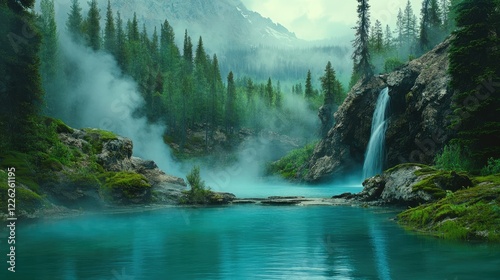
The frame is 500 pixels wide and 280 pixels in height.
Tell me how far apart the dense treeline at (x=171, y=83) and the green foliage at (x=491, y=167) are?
65624 mm

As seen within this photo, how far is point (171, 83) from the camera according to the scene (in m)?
118

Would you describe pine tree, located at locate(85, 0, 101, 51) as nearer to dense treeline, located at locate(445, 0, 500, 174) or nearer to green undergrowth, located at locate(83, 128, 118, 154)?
green undergrowth, located at locate(83, 128, 118, 154)

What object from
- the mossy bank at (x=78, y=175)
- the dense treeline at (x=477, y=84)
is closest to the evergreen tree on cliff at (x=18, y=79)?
the mossy bank at (x=78, y=175)

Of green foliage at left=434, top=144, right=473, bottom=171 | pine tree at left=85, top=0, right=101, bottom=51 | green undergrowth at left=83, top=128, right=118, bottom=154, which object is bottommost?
green foliage at left=434, top=144, right=473, bottom=171

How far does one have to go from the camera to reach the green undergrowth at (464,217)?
55.6 ft

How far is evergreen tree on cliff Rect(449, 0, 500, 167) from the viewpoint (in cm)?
2986

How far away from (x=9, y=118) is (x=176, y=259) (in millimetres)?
23014

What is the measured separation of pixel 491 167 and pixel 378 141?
31451 mm

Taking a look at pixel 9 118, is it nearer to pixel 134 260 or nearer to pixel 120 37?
pixel 134 260

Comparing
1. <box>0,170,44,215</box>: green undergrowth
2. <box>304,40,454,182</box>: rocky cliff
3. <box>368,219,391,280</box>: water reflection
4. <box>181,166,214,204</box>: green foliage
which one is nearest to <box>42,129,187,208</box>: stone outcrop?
<box>181,166,214,204</box>: green foliage

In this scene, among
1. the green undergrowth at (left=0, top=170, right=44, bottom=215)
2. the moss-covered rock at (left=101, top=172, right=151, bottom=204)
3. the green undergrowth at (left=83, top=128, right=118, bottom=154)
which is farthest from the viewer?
the green undergrowth at (left=83, top=128, right=118, bottom=154)

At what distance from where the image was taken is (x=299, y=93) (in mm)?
198000

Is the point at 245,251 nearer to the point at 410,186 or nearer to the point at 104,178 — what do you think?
the point at 410,186

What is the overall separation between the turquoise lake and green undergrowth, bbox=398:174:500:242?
95 centimetres
